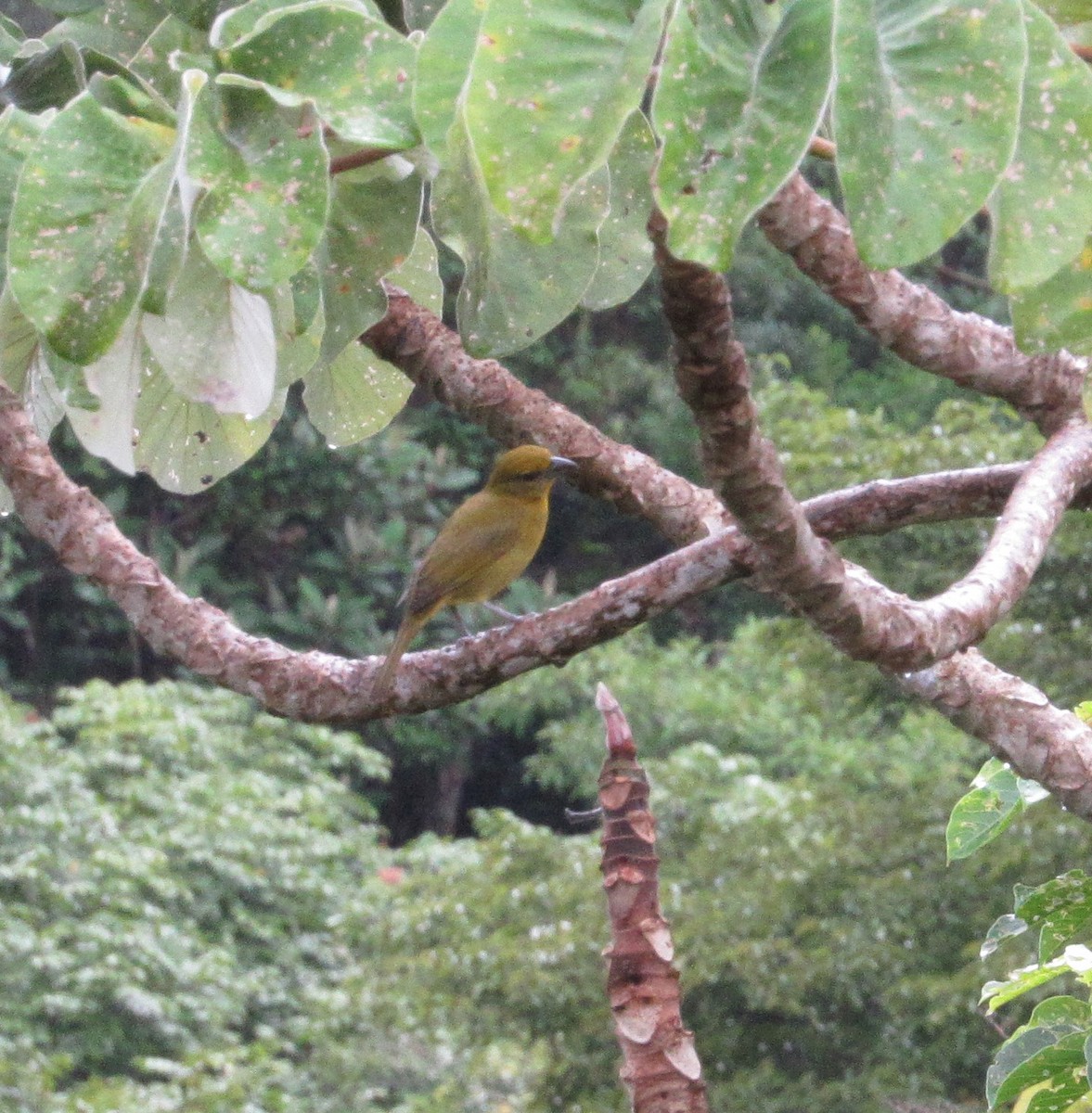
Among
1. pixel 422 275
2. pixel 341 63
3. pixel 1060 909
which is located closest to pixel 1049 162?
pixel 341 63

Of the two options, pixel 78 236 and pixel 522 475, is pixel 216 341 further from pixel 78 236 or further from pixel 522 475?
Result: pixel 522 475

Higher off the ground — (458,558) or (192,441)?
(192,441)

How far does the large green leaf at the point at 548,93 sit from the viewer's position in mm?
542

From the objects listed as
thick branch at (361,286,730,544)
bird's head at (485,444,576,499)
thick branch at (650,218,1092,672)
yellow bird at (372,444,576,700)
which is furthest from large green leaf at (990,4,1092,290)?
yellow bird at (372,444,576,700)

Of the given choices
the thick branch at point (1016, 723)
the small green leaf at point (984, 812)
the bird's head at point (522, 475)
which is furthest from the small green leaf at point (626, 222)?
the bird's head at point (522, 475)

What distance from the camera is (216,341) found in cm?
76

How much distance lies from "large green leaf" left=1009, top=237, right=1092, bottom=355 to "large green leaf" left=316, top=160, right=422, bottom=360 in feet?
1.11

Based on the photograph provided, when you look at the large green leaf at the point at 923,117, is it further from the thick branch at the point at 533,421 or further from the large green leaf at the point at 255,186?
the thick branch at the point at 533,421

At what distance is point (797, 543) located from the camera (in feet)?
3.27

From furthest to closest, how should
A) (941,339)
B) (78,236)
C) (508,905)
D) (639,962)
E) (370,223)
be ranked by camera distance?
(508,905) < (941,339) < (639,962) < (370,223) < (78,236)

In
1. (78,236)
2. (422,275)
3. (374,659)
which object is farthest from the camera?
(374,659)

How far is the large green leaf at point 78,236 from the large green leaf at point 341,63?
0.21ft

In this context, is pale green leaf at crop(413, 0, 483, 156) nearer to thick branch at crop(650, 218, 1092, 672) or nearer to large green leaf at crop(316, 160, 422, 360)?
thick branch at crop(650, 218, 1092, 672)

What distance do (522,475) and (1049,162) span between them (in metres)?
2.13
